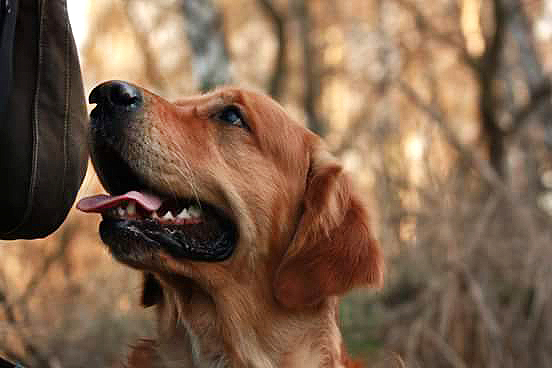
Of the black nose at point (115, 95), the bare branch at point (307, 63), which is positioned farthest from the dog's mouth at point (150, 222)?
the bare branch at point (307, 63)

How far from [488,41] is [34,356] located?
5686 millimetres

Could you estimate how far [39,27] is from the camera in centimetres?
229

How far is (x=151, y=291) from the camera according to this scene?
3377 millimetres

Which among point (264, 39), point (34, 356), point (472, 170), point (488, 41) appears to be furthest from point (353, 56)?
point (34, 356)

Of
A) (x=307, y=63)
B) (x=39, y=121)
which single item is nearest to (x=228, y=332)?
(x=39, y=121)

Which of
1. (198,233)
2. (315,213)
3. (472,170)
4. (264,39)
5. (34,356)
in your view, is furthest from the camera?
(264,39)

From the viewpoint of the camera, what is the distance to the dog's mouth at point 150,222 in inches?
111

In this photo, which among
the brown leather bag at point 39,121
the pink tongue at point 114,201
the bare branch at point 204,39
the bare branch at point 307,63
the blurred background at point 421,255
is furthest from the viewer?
the bare branch at point 307,63

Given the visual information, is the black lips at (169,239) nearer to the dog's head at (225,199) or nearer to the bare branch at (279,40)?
the dog's head at (225,199)

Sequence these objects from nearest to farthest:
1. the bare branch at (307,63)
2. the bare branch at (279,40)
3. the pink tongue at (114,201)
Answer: the pink tongue at (114,201)
the bare branch at (279,40)
the bare branch at (307,63)

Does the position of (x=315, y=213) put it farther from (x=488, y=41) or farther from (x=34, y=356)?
(x=488, y=41)

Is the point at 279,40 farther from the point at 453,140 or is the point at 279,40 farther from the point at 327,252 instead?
the point at 327,252

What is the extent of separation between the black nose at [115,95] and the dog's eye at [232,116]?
21.0 inches

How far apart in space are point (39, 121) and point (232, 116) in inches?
51.2
